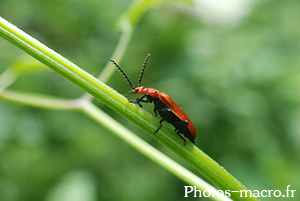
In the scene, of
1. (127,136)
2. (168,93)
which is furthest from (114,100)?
(168,93)

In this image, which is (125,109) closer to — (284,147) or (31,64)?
(31,64)

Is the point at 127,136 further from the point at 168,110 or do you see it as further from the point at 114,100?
the point at 114,100

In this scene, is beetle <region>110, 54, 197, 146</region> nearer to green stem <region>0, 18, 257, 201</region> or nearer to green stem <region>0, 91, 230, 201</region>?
green stem <region>0, 91, 230, 201</region>

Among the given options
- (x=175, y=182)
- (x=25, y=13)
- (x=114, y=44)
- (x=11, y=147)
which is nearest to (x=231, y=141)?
(x=175, y=182)

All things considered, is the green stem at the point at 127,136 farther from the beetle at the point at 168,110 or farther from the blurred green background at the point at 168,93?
the blurred green background at the point at 168,93

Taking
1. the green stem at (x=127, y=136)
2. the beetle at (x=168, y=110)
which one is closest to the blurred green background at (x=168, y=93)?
the green stem at (x=127, y=136)
